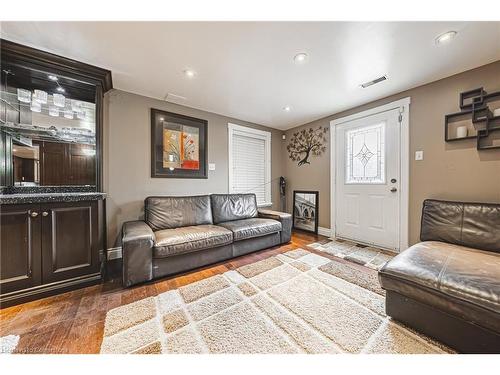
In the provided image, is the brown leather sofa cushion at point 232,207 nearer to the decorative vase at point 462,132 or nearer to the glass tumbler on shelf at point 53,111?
the glass tumbler on shelf at point 53,111

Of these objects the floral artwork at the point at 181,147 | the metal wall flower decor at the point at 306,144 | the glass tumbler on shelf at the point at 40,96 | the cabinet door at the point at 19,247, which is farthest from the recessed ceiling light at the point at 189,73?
the metal wall flower decor at the point at 306,144

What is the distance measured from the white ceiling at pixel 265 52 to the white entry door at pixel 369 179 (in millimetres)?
590

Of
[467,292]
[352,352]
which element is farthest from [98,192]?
[467,292]

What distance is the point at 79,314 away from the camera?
1527mm

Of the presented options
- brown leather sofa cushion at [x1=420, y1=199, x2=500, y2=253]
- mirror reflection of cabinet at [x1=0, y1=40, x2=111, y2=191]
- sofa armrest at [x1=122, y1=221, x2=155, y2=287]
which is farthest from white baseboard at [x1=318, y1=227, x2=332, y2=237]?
mirror reflection of cabinet at [x1=0, y1=40, x2=111, y2=191]

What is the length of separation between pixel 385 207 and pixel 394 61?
1949 millimetres

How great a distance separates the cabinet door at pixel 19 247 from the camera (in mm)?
1608

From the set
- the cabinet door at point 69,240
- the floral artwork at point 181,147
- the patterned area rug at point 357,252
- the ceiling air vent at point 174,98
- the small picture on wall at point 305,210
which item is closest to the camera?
the cabinet door at point 69,240

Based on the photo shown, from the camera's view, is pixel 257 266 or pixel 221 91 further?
pixel 221 91

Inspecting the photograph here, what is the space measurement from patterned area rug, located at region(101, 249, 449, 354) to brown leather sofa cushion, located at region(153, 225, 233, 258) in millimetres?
385

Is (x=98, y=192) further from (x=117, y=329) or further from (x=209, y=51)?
(x=209, y=51)

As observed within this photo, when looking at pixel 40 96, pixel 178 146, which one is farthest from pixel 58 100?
pixel 178 146

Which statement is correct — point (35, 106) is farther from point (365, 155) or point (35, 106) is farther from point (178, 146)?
point (365, 155)
